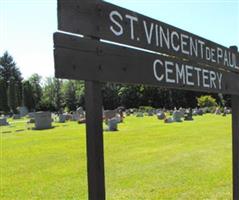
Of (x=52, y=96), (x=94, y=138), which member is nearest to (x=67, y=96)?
(x=52, y=96)

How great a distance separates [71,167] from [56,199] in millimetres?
3444

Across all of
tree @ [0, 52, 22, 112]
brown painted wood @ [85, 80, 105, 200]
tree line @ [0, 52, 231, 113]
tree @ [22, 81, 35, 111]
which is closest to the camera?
brown painted wood @ [85, 80, 105, 200]

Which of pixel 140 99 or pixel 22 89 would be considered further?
pixel 22 89

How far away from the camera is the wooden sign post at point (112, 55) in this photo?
3.31m

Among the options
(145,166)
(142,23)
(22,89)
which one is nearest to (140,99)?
(22,89)

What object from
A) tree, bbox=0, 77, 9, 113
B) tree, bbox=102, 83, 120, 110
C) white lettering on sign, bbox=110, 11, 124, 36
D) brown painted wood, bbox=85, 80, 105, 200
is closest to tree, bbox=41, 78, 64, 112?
tree, bbox=0, 77, 9, 113

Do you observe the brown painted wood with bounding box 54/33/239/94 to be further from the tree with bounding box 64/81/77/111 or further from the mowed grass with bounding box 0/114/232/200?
the tree with bounding box 64/81/77/111

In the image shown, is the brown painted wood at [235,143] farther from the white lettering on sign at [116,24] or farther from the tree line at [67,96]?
the tree line at [67,96]

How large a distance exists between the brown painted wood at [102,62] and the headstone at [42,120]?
25085 mm

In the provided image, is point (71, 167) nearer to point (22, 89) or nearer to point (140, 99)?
point (140, 99)

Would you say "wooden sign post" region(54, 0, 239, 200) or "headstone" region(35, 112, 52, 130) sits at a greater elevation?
"wooden sign post" region(54, 0, 239, 200)

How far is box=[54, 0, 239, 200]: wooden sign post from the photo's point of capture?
10.9ft

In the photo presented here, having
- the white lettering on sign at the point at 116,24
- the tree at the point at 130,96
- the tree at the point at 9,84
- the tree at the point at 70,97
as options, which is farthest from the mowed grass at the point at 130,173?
the tree at the point at 70,97

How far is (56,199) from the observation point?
7348 mm
